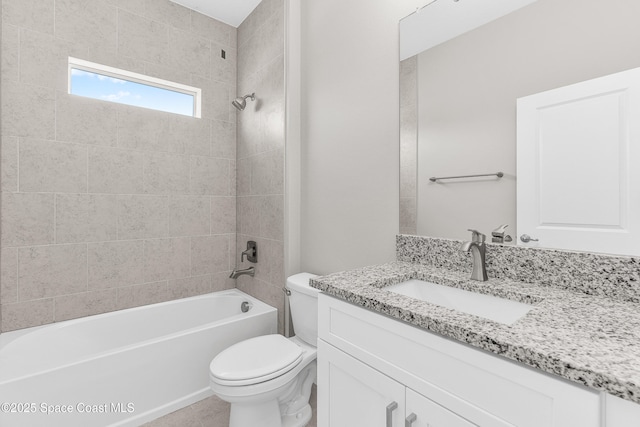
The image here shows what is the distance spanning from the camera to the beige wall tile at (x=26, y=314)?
175cm

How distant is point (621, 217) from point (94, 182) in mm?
2702

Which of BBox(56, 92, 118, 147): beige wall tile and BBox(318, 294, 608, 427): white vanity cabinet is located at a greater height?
BBox(56, 92, 118, 147): beige wall tile

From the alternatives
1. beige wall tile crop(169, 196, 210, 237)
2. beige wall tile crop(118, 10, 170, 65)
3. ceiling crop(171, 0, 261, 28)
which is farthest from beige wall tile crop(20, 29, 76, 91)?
beige wall tile crop(169, 196, 210, 237)

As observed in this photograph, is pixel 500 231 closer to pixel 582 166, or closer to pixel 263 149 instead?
pixel 582 166

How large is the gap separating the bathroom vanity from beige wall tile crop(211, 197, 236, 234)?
1756mm

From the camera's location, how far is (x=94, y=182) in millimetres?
2012

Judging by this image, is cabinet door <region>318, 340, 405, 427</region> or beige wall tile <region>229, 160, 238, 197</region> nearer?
cabinet door <region>318, 340, 405, 427</region>

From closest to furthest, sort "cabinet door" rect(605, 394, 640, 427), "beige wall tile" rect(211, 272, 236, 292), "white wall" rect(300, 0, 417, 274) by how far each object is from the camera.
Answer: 1. "cabinet door" rect(605, 394, 640, 427)
2. "white wall" rect(300, 0, 417, 274)
3. "beige wall tile" rect(211, 272, 236, 292)

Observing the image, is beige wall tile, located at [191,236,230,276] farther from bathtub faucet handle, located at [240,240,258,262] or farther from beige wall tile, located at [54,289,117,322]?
beige wall tile, located at [54,289,117,322]

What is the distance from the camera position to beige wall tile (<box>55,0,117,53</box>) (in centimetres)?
189

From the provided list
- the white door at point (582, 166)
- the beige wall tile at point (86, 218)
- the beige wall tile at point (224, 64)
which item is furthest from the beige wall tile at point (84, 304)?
the white door at point (582, 166)

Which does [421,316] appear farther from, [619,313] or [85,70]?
[85,70]

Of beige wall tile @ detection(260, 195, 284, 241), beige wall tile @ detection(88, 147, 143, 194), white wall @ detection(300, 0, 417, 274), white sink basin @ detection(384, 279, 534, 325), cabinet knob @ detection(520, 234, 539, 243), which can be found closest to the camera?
white sink basin @ detection(384, 279, 534, 325)

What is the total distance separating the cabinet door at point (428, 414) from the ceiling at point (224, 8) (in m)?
2.76
